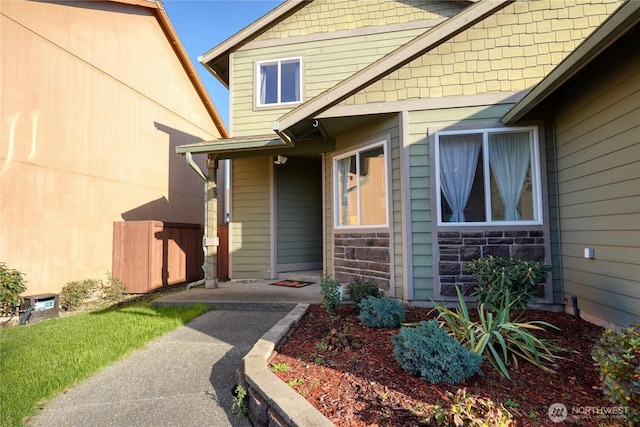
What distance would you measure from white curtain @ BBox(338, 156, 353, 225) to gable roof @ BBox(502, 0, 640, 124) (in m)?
3.02

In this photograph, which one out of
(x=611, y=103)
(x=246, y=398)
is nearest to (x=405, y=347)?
(x=246, y=398)

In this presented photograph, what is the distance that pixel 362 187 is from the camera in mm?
5895

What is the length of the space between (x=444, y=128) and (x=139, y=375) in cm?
489

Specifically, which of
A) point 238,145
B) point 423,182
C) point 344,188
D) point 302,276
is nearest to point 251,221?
point 302,276

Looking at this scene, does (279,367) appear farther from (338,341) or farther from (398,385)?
(398,385)

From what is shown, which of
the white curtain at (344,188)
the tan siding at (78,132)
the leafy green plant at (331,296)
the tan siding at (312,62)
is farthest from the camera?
the tan siding at (312,62)

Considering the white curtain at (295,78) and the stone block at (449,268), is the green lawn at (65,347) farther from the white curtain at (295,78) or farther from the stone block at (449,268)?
the white curtain at (295,78)

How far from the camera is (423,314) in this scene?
14.6ft

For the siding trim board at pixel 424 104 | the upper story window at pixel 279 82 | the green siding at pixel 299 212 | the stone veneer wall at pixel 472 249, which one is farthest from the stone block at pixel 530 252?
the upper story window at pixel 279 82

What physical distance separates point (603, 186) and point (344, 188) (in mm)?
3745

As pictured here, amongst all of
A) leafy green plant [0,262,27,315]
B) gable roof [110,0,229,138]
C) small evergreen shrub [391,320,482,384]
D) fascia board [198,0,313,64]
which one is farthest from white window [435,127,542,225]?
gable roof [110,0,229,138]

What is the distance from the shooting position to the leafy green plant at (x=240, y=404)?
8.66 feet

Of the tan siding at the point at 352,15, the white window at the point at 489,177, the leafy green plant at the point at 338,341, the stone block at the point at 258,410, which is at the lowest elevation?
the stone block at the point at 258,410

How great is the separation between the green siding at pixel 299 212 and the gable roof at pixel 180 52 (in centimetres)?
585
